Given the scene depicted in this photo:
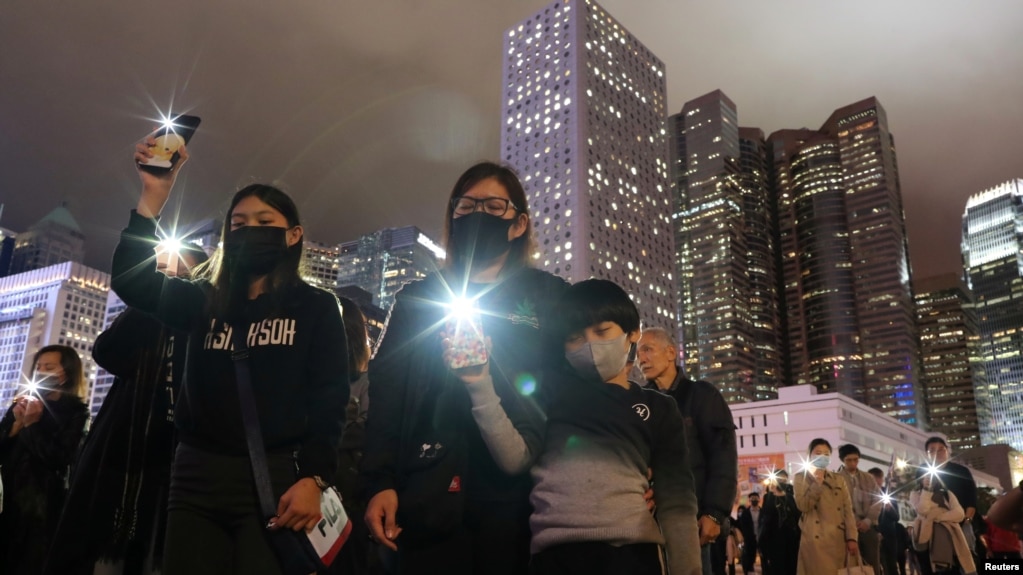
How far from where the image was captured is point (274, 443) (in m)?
2.66

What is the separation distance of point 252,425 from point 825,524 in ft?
20.5

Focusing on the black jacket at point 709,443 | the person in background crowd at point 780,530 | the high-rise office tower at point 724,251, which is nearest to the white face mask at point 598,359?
the black jacket at point 709,443

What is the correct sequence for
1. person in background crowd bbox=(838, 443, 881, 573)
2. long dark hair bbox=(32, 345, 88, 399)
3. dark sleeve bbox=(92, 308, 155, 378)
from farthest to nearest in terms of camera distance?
person in background crowd bbox=(838, 443, 881, 573) < long dark hair bbox=(32, 345, 88, 399) < dark sleeve bbox=(92, 308, 155, 378)

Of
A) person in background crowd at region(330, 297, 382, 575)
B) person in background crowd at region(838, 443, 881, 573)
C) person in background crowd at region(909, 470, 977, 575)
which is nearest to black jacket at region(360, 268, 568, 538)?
person in background crowd at region(330, 297, 382, 575)

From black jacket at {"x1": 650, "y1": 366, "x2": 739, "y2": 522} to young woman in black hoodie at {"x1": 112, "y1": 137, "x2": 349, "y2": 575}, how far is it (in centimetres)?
247

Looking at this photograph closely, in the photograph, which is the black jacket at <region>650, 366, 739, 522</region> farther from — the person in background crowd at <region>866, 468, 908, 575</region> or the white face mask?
the person in background crowd at <region>866, 468, 908, 575</region>

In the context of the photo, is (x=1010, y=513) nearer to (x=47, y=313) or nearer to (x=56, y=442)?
(x=56, y=442)

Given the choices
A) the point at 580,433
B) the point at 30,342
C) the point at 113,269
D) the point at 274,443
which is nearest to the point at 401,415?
the point at 274,443

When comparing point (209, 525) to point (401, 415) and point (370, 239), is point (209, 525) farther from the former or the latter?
point (370, 239)

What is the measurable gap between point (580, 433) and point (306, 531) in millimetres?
1065

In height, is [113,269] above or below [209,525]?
above

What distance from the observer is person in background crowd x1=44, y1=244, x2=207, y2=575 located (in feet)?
9.98

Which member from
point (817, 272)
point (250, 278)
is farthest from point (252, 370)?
point (817, 272)

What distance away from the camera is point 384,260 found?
151750mm
